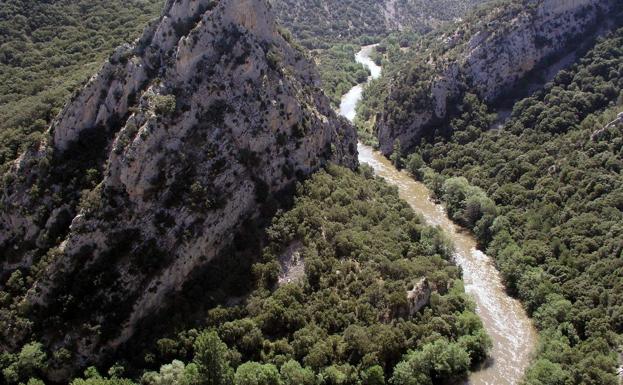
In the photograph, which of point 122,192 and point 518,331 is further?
point 518,331

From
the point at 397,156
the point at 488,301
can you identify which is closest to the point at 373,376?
the point at 488,301

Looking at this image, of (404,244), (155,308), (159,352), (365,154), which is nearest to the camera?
(159,352)

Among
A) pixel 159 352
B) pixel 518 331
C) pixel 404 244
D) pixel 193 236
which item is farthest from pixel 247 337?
pixel 518 331

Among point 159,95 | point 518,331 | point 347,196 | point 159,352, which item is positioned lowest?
point 159,352

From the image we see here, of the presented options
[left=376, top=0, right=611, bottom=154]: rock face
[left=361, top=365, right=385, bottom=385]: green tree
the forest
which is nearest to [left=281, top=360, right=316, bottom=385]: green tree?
the forest

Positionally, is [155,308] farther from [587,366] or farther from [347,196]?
[587,366]

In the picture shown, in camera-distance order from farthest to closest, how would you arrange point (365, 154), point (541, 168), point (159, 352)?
point (365, 154) → point (541, 168) → point (159, 352)
